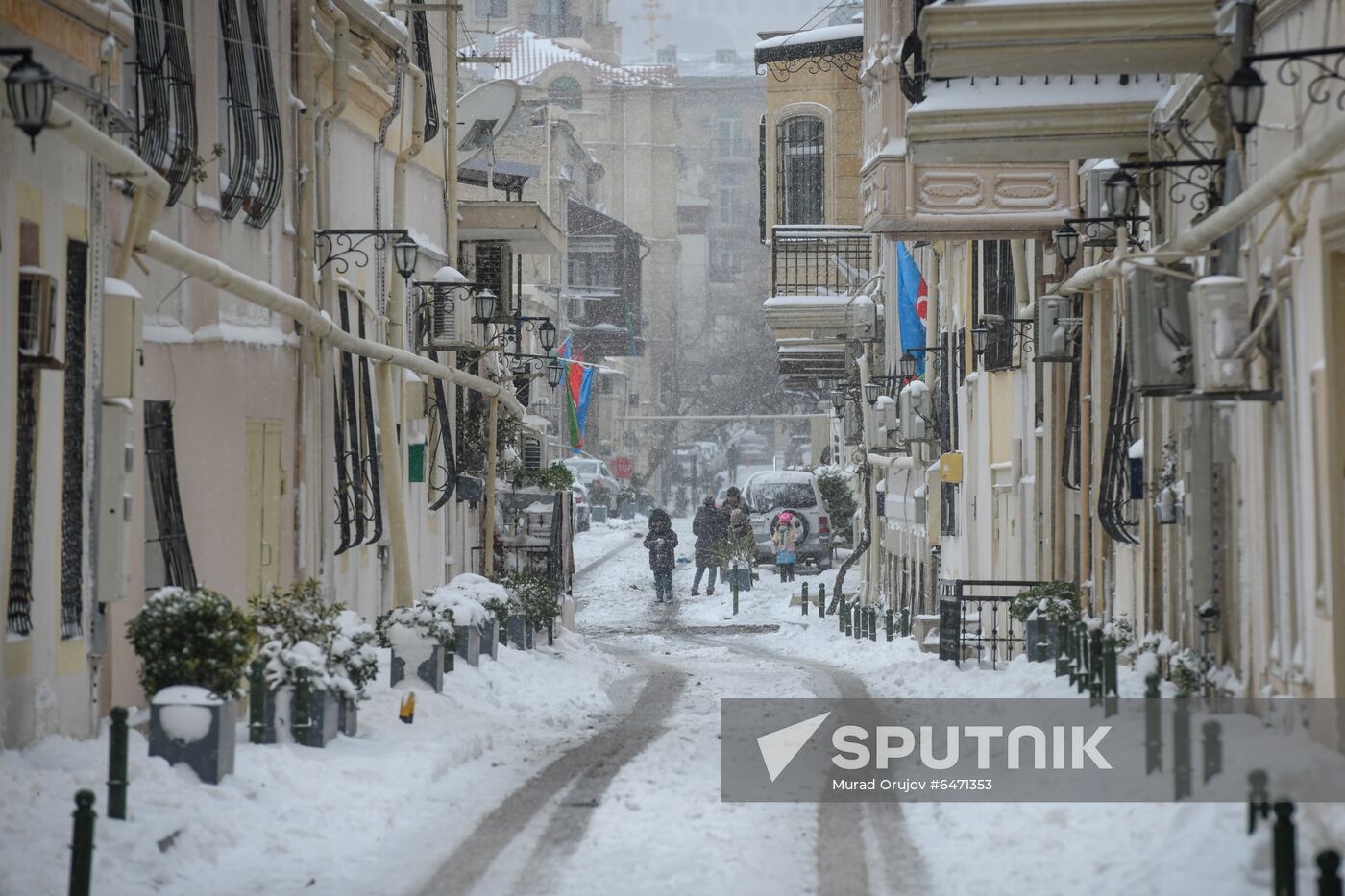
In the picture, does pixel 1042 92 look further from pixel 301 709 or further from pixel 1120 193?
pixel 301 709

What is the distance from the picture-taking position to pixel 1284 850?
22.3 ft

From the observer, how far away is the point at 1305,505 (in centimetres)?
1077

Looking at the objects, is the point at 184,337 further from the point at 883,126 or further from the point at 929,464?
the point at 929,464

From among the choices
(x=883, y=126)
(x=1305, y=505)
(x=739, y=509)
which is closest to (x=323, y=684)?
(x=1305, y=505)

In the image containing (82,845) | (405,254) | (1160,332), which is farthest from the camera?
(405,254)

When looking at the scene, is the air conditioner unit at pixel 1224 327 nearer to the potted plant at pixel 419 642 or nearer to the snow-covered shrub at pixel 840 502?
the potted plant at pixel 419 642

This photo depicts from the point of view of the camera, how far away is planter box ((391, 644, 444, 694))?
51.8 feet

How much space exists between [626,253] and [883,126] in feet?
177

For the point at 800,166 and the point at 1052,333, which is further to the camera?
the point at 800,166

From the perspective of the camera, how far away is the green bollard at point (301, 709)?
38.7ft

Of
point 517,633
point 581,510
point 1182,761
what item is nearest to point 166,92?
point 1182,761

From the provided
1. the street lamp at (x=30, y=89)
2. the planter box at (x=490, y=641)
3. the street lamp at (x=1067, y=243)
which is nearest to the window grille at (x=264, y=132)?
the planter box at (x=490, y=641)

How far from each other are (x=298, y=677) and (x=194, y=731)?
1661 millimetres

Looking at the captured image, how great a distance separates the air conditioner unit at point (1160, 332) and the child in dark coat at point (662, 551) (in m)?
22.1
